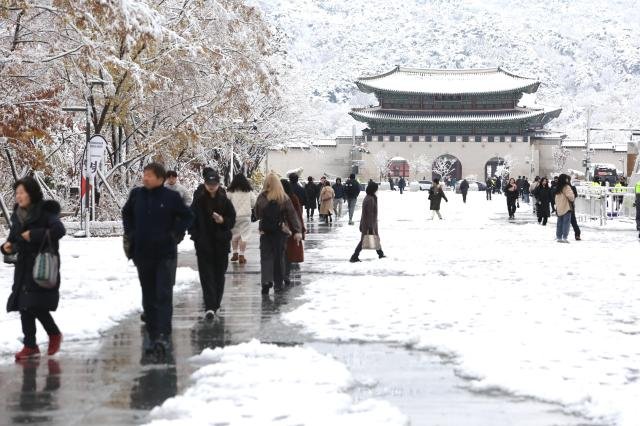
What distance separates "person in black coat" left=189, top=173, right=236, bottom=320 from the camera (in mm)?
9758

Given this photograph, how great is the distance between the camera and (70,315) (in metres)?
9.28

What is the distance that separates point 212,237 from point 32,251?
104 inches

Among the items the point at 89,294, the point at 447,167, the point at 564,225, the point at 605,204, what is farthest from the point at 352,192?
the point at 447,167

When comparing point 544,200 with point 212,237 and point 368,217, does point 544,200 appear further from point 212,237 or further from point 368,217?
point 212,237

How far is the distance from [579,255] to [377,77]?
76.5 metres

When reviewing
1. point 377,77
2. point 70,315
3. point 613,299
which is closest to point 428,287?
point 613,299

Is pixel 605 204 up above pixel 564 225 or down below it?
above

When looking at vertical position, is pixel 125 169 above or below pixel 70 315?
above

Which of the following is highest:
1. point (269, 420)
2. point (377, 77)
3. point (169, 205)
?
point (377, 77)

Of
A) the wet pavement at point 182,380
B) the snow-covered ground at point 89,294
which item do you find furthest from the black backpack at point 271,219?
the wet pavement at point 182,380

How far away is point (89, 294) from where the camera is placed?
11.3m

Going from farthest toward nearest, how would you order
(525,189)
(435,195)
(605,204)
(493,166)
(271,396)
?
1. (493,166)
2. (525,189)
3. (435,195)
4. (605,204)
5. (271,396)

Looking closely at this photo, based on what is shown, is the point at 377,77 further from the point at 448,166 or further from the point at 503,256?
the point at 503,256

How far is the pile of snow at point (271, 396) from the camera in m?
5.52
